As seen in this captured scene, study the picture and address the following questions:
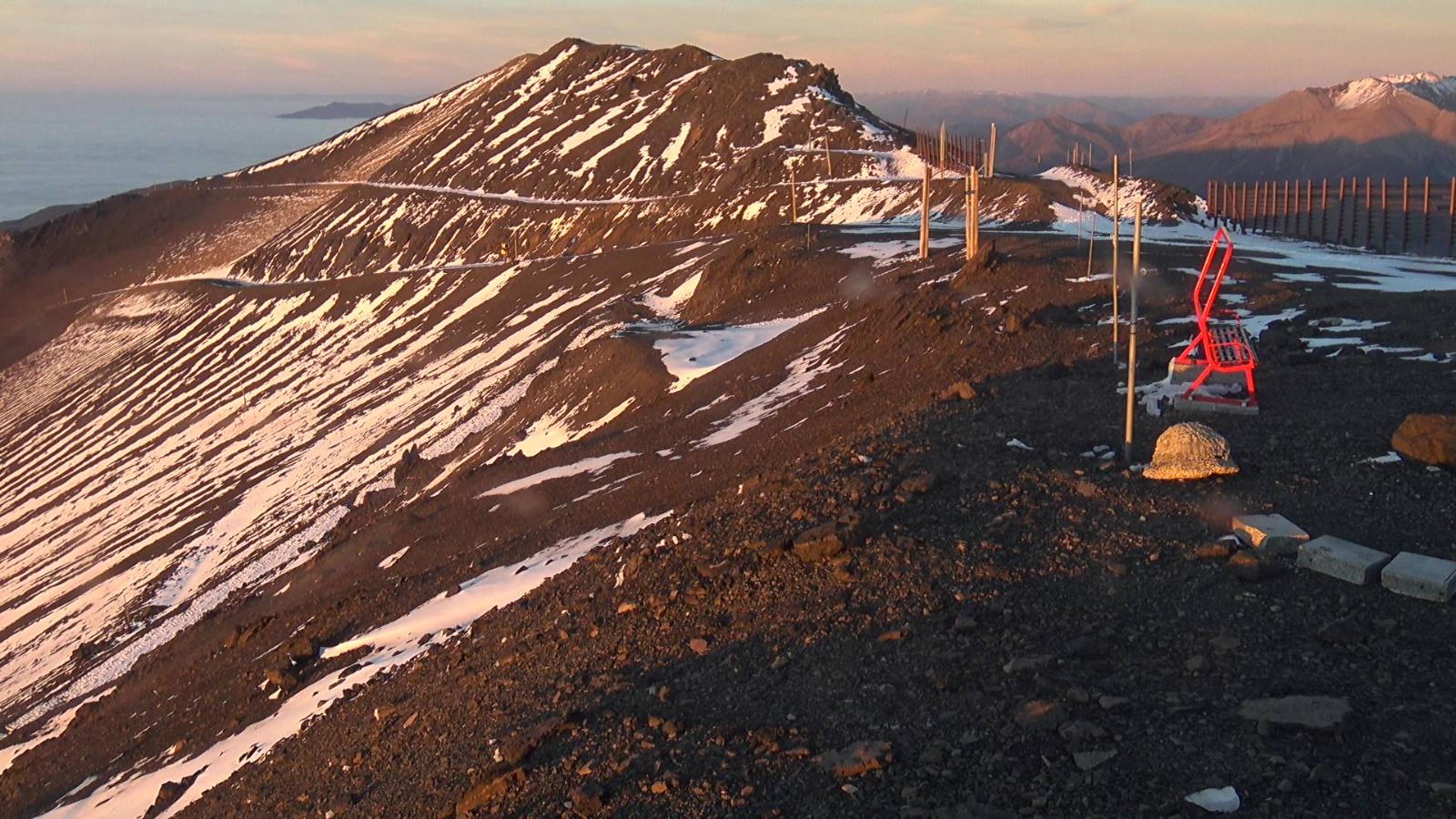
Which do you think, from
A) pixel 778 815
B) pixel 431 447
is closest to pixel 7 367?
pixel 431 447

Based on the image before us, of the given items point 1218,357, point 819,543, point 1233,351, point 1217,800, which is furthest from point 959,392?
point 1217,800

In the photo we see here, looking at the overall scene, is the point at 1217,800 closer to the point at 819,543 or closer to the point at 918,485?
the point at 819,543

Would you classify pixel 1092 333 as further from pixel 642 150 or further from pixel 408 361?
pixel 642 150

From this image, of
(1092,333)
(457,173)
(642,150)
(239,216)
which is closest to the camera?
(1092,333)

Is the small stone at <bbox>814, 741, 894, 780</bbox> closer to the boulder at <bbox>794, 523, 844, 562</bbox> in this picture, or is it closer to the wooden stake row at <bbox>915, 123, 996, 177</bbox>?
the boulder at <bbox>794, 523, 844, 562</bbox>

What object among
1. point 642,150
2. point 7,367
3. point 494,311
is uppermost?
point 642,150

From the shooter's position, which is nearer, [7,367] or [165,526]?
[165,526]
